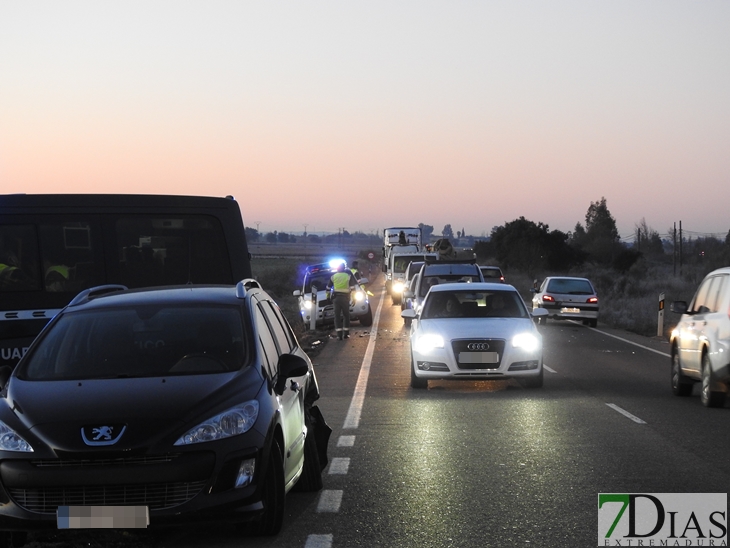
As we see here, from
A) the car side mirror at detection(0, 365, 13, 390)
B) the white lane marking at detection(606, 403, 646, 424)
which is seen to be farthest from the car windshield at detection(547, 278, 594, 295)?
the car side mirror at detection(0, 365, 13, 390)

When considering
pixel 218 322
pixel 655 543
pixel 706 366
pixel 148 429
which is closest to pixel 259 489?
pixel 148 429

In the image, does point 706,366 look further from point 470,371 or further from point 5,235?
point 5,235

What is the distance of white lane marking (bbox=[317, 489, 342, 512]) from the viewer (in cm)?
771

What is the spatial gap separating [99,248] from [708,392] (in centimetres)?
781

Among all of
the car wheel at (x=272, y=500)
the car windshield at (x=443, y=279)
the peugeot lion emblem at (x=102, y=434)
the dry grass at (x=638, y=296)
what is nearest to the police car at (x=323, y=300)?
the car windshield at (x=443, y=279)

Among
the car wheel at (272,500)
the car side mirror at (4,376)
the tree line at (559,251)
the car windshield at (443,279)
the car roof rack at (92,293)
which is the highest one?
the car roof rack at (92,293)

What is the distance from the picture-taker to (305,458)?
27.2 feet

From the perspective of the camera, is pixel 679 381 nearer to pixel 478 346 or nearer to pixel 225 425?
pixel 478 346

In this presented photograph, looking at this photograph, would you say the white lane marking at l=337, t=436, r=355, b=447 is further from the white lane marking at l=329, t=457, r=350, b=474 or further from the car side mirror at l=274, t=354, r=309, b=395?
the car side mirror at l=274, t=354, r=309, b=395

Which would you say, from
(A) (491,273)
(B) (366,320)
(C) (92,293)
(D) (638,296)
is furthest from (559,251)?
(C) (92,293)

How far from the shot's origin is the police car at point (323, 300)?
101 feet

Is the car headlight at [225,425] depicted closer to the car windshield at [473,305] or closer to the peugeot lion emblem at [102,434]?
the peugeot lion emblem at [102,434]

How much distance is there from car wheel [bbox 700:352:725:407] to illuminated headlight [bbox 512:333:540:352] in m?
2.47

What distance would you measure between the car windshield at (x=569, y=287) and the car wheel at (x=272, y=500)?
27.1m
